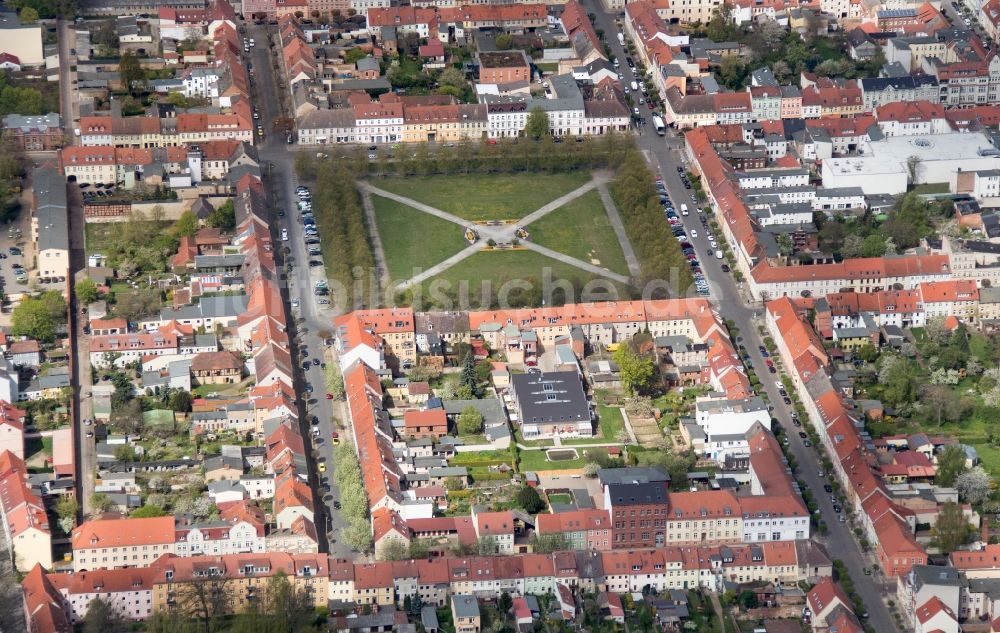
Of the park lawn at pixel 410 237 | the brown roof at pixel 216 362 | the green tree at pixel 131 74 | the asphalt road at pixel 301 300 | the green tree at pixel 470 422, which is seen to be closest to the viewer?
the asphalt road at pixel 301 300

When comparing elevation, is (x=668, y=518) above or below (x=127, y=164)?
below

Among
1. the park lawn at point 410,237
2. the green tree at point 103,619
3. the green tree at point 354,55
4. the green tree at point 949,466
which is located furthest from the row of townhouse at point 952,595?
the green tree at point 354,55

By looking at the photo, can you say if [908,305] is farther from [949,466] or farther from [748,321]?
[949,466]

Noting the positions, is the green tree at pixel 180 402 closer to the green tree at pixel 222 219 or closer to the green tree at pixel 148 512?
the green tree at pixel 148 512

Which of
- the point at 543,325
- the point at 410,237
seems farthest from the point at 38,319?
the point at 543,325

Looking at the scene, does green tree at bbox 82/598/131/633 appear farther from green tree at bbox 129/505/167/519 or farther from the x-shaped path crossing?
the x-shaped path crossing

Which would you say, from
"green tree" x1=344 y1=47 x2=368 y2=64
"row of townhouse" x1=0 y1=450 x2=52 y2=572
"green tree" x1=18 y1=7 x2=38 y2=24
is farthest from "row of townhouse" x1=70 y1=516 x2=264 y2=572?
"green tree" x1=18 y1=7 x2=38 y2=24
